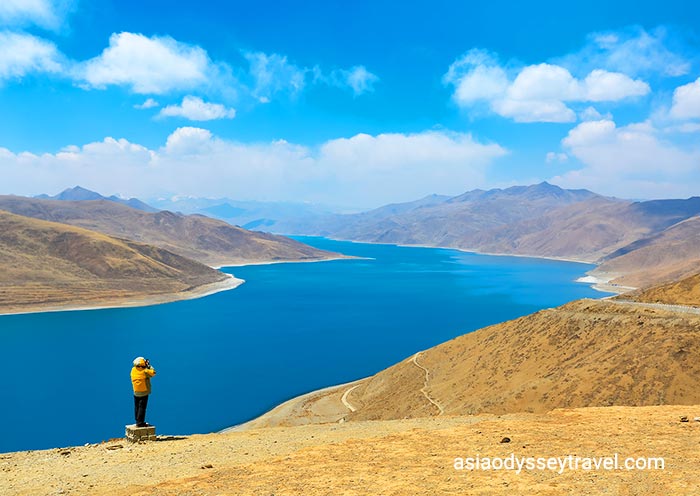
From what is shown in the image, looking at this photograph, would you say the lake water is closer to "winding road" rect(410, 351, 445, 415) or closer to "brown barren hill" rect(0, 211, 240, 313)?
"brown barren hill" rect(0, 211, 240, 313)

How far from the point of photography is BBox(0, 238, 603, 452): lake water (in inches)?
2596

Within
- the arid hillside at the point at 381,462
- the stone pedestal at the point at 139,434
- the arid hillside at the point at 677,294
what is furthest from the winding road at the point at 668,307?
the stone pedestal at the point at 139,434

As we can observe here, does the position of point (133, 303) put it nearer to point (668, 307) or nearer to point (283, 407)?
point (283, 407)

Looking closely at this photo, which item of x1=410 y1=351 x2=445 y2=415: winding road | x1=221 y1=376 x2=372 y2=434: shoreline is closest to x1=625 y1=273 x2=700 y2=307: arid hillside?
x1=410 y1=351 x2=445 y2=415: winding road

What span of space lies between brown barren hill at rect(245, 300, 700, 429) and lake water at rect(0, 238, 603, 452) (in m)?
14.5

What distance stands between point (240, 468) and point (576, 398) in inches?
1175

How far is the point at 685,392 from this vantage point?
3516 centimetres

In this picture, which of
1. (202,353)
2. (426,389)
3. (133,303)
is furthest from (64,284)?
(426,389)

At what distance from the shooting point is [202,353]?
101875 mm

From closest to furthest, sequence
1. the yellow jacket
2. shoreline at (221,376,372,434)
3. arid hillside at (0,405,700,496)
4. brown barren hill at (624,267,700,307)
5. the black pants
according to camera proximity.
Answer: arid hillside at (0,405,700,496), the yellow jacket, the black pants, brown barren hill at (624,267,700,307), shoreline at (221,376,372,434)

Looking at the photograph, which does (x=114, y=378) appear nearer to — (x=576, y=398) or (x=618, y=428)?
(x=576, y=398)

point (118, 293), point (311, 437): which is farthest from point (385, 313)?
point (311, 437)

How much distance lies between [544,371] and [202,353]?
240 feet

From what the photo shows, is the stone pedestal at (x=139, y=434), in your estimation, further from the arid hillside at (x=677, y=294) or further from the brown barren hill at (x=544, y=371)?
the arid hillside at (x=677, y=294)
